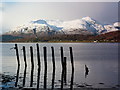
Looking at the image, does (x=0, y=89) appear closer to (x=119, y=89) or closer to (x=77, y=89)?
(x=77, y=89)

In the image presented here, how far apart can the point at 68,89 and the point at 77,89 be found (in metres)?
0.76

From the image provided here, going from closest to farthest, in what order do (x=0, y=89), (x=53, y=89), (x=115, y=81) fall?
(x=0, y=89), (x=53, y=89), (x=115, y=81)

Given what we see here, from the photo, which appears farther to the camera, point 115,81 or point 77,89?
point 115,81

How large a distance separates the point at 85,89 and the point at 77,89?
678mm

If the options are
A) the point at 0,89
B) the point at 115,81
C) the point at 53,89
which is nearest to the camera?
the point at 0,89

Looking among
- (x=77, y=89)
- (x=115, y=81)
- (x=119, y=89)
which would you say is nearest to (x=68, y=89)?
(x=77, y=89)

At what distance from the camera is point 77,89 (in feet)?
69.5

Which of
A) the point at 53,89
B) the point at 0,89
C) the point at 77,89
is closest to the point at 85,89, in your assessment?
the point at 77,89

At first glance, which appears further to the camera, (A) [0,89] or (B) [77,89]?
(B) [77,89]

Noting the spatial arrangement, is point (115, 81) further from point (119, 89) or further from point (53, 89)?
point (53, 89)

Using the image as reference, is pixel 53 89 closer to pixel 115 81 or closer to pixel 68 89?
pixel 68 89

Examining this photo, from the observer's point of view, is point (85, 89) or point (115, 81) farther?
point (115, 81)

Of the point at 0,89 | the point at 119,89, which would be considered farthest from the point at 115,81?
A: the point at 0,89

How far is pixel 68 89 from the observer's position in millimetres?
21062
